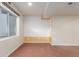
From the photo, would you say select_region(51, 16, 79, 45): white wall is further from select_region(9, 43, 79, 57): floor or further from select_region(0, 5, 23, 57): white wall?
select_region(0, 5, 23, 57): white wall

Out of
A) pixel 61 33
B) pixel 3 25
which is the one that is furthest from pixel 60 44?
pixel 3 25

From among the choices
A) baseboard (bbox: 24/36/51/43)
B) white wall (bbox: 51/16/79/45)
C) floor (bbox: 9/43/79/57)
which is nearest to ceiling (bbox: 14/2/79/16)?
white wall (bbox: 51/16/79/45)

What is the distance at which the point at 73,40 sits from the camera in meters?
9.02

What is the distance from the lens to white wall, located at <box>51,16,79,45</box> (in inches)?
354

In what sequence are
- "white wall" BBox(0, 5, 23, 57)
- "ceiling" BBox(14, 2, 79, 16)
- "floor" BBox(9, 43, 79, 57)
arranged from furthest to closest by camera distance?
"ceiling" BBox(14, 2, 79, 16), "floor" BBox(9, 43, 79, 57), "white wall" BBox(0, 5, 23, 57)

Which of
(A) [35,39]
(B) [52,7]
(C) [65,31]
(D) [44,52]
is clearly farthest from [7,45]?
(A) [35,39]

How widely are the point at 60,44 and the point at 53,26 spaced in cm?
145

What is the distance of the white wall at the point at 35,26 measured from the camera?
10.3m

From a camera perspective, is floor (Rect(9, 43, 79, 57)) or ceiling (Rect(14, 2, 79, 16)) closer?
floor (Rect(9, 43, 79, 57))

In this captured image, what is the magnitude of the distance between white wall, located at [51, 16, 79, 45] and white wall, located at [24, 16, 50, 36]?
1.37 metres

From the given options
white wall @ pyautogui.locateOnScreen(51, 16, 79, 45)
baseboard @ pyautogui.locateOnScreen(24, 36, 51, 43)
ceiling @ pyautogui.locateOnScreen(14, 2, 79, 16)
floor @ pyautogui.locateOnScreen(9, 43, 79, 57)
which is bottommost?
floor @ pyautogui.locateOnScreen(9, 43, 79, 57)

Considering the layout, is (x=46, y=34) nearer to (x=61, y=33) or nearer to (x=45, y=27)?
(x=45, y=27)

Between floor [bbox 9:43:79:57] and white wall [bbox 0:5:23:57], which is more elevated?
white wall [bbox 0:5:23:57]

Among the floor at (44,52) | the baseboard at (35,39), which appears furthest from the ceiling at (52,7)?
the baseboard at (35,39)
